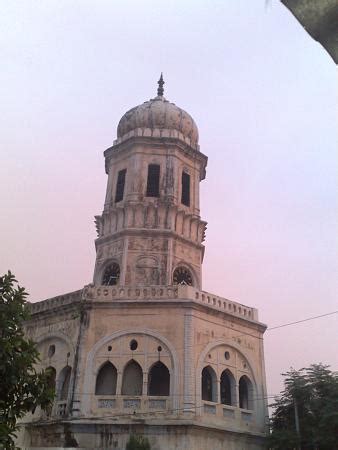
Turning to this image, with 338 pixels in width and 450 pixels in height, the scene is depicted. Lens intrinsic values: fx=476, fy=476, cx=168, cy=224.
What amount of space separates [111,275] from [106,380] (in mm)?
5286

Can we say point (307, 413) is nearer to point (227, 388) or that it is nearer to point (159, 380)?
point (227, 388)

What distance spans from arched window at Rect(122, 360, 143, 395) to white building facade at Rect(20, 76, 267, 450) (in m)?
0.04

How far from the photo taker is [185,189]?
78.0 feet

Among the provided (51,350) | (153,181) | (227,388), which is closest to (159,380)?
(227,388)

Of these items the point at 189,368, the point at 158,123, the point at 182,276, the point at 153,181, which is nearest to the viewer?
the point at 189,368

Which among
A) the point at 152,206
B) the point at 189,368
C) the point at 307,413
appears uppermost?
the point at 152,206

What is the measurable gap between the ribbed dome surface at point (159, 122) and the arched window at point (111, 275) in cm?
703

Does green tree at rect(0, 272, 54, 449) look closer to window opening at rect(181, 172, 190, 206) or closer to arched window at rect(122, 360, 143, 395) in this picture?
arched window at rect(122, 360, 143, 395)

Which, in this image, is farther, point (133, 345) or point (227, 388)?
point (227, 388)

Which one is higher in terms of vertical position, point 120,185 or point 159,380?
point 120,185

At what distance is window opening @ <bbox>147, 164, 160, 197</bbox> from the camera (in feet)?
75.3

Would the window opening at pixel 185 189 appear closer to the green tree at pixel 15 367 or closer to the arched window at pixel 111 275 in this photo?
the arched window at pixel 111 275

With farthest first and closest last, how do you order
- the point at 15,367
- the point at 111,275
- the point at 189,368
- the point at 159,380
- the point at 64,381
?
the point at 111,275
the point at 64,381
the point at 159,380
the point at 189,368
the point at 15,367

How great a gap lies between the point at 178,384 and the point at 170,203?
865 cm
